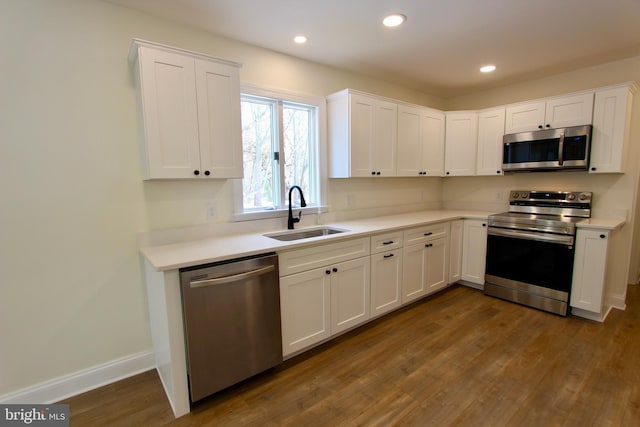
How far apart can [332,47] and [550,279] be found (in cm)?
306

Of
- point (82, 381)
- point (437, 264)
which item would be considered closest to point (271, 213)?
point (82, 381)

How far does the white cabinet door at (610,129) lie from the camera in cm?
280

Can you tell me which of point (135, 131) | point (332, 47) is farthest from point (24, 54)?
point (332, 47)

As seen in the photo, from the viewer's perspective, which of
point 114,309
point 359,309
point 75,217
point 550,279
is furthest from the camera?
point 550,279

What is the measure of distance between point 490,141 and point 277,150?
8.77 ft

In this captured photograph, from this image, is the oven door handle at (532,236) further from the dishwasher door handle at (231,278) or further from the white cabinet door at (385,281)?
the dishwasher door handle at (231,278)

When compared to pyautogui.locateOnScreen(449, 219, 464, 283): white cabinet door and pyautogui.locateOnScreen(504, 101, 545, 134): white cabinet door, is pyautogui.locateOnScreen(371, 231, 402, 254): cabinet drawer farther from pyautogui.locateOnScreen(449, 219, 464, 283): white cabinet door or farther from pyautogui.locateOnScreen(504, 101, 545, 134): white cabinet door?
pyautogui.locateOnScreen(504, 101, 545, 134): white cabinet door

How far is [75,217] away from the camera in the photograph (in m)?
1.94

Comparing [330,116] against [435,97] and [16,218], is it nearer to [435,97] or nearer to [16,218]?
[435,97]

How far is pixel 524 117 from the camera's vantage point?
338 cm

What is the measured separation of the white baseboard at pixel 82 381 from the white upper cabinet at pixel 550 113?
4.29 m

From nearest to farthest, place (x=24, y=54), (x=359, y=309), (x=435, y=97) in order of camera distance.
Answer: (x=24, y=54) → (x=359, y=309) → (x=435, y=97)

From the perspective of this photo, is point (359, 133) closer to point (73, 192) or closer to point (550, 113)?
point (550, 113)

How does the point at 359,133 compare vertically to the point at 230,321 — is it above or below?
above
